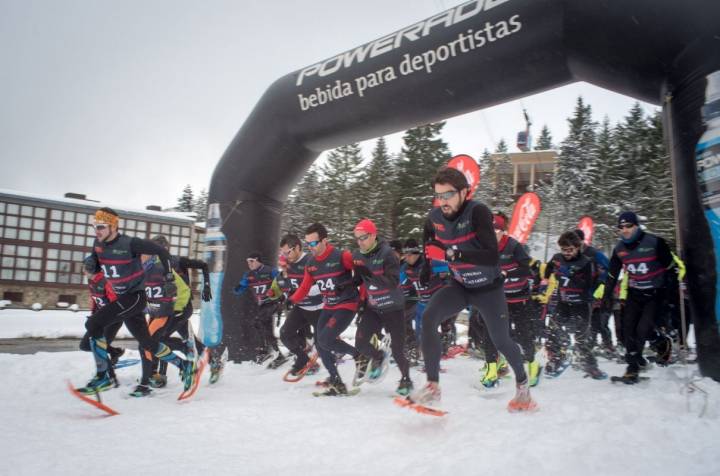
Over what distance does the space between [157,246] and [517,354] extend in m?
4.13

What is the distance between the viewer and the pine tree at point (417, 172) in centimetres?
3272

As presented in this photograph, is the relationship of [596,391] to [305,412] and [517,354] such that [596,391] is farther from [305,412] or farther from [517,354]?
[305,412]

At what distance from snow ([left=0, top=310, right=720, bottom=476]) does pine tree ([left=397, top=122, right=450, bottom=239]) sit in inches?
1084

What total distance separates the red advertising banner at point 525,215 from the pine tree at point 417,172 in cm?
2088

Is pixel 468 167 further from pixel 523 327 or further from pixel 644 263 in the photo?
pixel 644 263

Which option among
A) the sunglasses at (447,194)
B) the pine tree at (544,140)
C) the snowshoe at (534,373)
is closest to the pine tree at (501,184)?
the pine tree at (544,140)

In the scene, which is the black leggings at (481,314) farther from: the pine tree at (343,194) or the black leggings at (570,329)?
the pine tree at (343,194)

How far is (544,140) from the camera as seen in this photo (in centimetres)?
8725

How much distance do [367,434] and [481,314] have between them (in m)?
1.41

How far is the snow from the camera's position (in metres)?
2.85

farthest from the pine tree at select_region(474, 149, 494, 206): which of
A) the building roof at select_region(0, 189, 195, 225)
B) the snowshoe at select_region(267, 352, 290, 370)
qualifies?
the snowshoe at select_region(267, 352, 290, 370)

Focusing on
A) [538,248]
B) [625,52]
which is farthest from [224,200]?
[538,248]

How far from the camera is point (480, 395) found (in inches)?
198

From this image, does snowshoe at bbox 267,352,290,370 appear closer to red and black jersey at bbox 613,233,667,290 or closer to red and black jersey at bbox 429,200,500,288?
red and black jersey at bbox 429,200,500,288
